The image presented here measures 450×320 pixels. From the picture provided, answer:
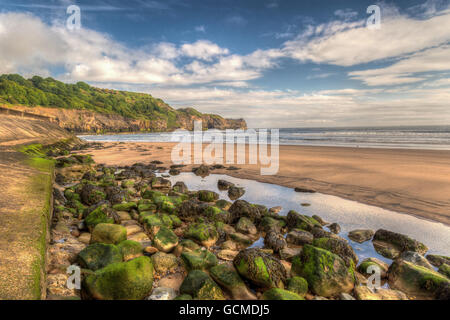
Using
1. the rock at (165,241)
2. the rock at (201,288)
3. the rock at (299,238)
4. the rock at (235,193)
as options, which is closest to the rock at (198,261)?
the rock at (201,288)

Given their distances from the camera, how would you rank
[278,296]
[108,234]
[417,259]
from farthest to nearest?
[108,234] → [417,259] → [278,296]

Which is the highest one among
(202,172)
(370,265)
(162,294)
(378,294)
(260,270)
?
(202,172)

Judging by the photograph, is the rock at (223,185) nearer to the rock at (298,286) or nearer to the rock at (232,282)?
the rock at (232,282)

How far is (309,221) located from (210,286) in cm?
377

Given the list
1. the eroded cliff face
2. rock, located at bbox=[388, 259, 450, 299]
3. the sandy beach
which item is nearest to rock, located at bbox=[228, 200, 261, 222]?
rock, located at bbox=[388, 259, 450, 299]

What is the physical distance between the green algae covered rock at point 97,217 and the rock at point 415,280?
620 centimetres

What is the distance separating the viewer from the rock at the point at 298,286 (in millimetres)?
3229

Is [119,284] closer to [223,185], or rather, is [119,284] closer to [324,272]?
[324,272]

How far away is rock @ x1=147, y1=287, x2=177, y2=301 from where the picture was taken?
2889mm

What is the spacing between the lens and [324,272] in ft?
11.1

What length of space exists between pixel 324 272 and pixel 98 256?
153 inches

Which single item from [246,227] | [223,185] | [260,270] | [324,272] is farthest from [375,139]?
[260,270]
